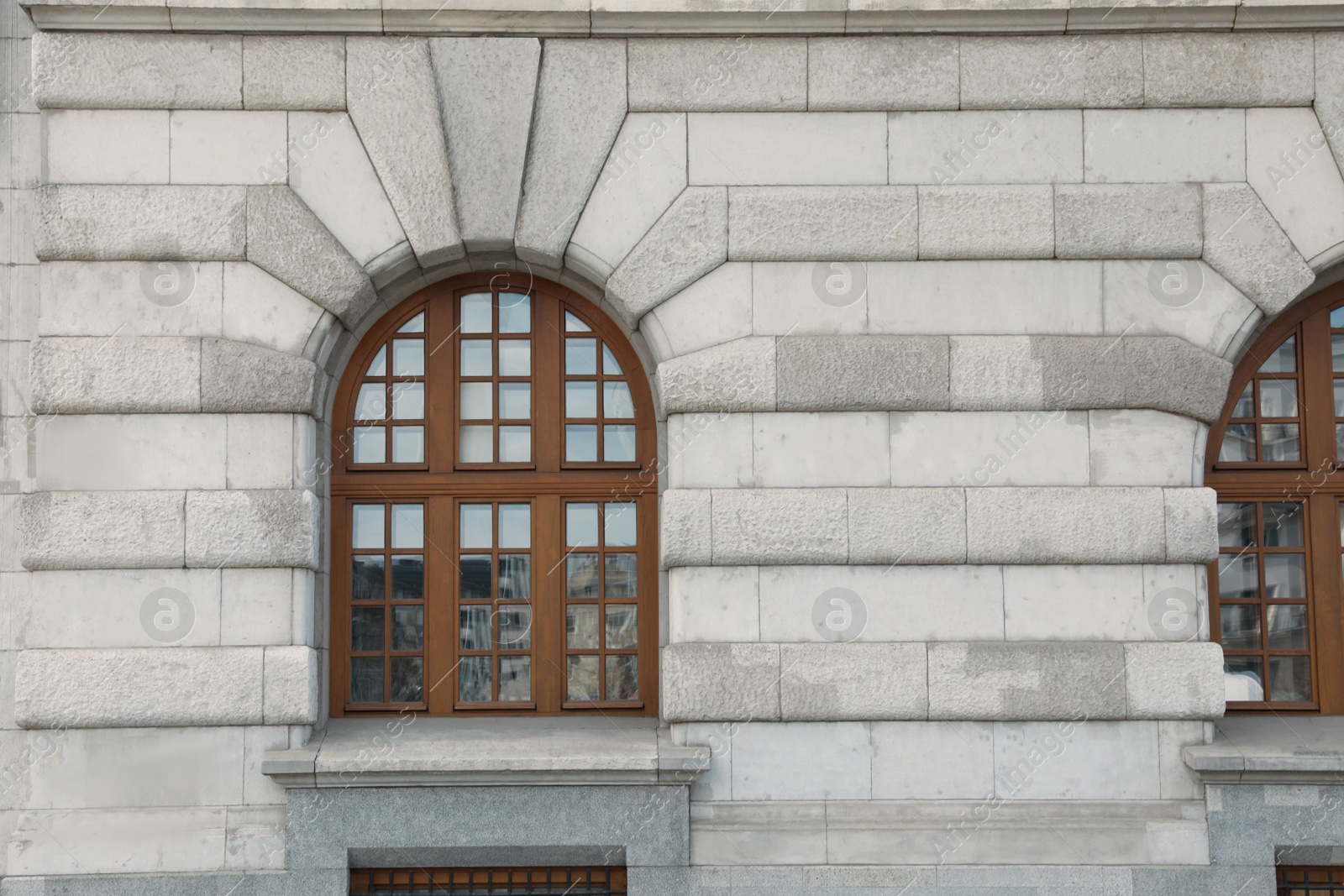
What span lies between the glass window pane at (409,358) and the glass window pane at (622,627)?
2490mm

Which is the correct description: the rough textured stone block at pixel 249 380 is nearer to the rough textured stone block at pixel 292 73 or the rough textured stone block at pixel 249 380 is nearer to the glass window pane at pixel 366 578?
the glass window pane at pixel 366 578

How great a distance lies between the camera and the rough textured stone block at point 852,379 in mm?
8773

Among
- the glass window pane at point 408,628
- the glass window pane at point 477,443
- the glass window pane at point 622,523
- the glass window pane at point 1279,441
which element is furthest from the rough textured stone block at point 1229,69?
the glass window pane at point 408,628

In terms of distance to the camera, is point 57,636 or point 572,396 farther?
point 572,396

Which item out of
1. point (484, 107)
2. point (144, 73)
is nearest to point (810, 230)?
point (484, 107)

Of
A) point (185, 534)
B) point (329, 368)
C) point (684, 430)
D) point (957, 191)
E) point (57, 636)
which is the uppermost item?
point (957, 191)

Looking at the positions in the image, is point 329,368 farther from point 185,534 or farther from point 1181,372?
point 1181,372

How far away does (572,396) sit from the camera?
9.45m

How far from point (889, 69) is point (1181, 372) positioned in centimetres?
325

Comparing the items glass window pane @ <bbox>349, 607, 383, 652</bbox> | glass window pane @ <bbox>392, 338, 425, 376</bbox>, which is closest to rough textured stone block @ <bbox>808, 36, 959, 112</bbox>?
glass window pane @ <bbox>392, 338, 425, 376</bbox>

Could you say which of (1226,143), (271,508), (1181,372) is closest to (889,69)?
(1226,143)

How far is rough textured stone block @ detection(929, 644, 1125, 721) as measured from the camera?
856cm

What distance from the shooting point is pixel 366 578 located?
9.33 meters

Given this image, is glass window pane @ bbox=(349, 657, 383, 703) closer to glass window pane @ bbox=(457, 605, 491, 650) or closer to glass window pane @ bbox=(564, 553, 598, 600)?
glass window pane @ bbox=(457, 605, 491, 650)
